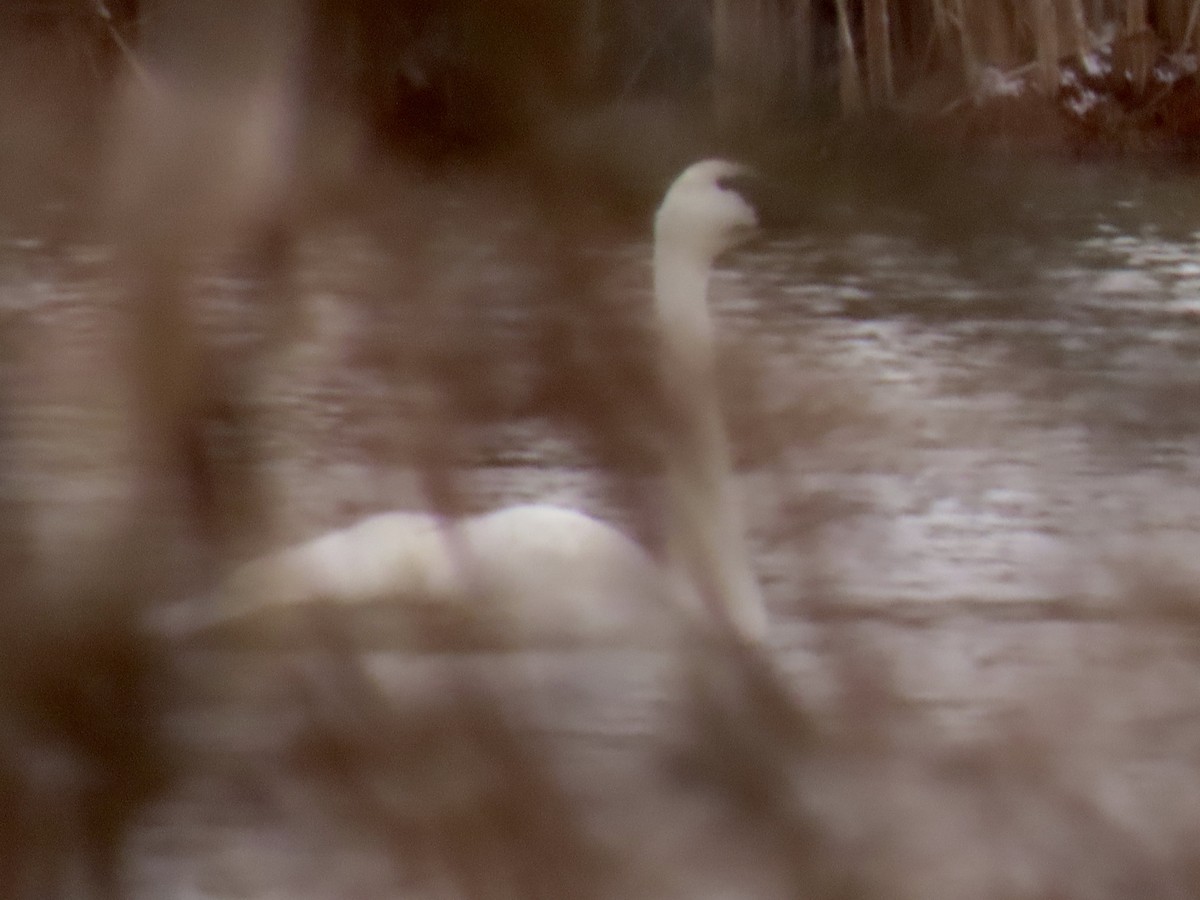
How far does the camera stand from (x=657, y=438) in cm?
35

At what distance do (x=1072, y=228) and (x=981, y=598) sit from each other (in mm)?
127

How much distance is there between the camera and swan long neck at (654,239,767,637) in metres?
0.35

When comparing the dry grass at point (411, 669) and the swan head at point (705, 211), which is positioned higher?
the swan head at point (705, 211)

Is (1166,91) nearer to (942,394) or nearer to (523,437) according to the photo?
(942,394)

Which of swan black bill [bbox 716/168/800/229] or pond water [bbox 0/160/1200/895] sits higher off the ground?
swan black bill [bbox 716/168/800/229]

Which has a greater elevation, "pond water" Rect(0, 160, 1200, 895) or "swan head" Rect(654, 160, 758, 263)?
"swan head" Rect(654, 160, 758, 263)

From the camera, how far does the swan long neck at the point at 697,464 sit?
35cm

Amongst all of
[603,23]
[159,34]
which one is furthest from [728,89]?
[159,34]

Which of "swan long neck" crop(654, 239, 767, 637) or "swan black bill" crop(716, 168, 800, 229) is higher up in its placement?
"swan black bill" crop(716, 168, 800, 229)

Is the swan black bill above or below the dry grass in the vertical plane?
above

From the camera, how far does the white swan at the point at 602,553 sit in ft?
1.17

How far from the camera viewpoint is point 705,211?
0.40 metres

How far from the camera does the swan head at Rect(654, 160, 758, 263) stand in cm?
38

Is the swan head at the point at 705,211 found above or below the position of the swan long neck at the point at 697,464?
above
